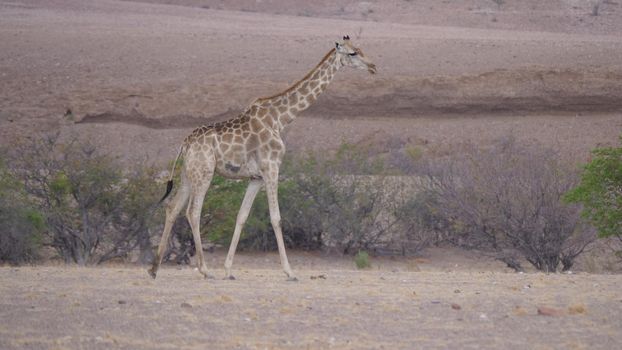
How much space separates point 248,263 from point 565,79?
73.7 ft

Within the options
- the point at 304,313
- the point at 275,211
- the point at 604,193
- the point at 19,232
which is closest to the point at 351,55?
the point at 275,211

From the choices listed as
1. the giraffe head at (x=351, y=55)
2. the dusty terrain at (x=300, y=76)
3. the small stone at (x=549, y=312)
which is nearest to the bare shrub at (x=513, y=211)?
the giraffe head at (x=351, y=55)

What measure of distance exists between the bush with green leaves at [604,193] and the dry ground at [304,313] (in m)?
5.21

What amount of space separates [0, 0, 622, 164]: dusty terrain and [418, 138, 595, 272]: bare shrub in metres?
11.5

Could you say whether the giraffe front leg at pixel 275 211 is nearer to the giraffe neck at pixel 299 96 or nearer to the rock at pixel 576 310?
the giraffe neck at pixel 299 96

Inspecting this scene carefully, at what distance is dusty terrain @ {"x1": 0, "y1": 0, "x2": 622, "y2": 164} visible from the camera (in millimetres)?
38438

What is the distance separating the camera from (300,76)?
134 feet

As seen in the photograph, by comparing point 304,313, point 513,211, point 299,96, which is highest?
point 299,96

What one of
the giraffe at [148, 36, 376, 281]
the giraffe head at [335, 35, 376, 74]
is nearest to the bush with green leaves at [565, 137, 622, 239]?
the giraffe head at [335, 35, 376, 74]

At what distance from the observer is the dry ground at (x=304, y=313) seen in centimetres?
835

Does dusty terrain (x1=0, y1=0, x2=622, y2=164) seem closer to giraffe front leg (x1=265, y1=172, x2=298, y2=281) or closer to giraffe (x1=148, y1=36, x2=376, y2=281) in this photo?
giraffe (x1=148, y1=36, x2=376, y2=281)

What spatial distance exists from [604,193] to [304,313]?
32.7ft

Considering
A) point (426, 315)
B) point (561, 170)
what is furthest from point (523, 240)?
point (426, 315)

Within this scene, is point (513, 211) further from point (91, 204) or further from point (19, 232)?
point (19, 232)
